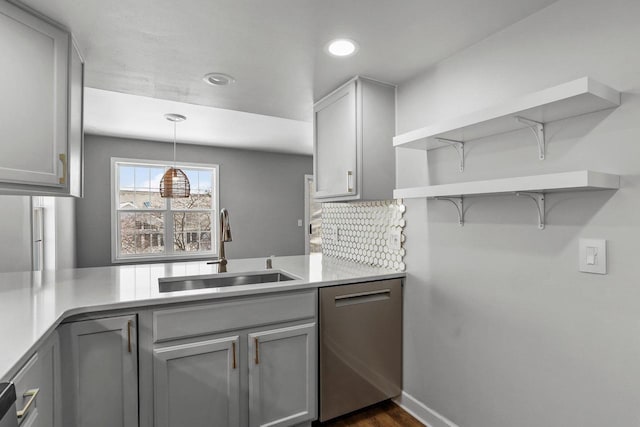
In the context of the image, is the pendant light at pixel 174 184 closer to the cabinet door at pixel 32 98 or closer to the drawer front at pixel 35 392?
the cabinet door at pixel 32 98

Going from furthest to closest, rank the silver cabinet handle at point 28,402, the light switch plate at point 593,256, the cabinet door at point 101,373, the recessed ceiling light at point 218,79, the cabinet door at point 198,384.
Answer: the recessed ceiling light at point 218,79 → the cabinet door at point 198,384 → the cabinet door at point 101,373 → the light switch plate at point 593,256 → the silver cabinet handle at point 28,402

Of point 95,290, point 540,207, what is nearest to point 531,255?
point 540,207

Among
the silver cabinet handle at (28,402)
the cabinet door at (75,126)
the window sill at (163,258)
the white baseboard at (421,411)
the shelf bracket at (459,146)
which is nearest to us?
the silver cabinet handle at (28,402)

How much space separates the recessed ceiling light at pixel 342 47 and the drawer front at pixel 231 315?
4.21ft

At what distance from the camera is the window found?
493cm

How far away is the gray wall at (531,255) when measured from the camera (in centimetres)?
118

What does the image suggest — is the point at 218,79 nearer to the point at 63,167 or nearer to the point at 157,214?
the point at 63,167

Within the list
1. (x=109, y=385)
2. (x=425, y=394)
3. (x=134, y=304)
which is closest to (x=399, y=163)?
(x=425, y=394)

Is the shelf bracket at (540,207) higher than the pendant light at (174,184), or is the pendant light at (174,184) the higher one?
the pendant light at (174,184)

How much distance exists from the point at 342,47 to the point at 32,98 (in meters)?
1.42

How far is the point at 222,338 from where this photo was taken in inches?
63.6

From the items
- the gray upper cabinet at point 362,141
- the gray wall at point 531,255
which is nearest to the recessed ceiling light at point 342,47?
the gray upper cabinet at point 362,141

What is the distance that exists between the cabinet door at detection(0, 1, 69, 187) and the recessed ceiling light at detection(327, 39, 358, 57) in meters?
1.25

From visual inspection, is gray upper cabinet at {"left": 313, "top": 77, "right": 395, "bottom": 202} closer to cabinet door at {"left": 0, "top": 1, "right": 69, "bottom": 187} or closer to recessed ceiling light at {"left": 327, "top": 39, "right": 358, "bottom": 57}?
recessed ceiling light at {"left": 327, "top": 39, "right": 358, "bottom": 57}
